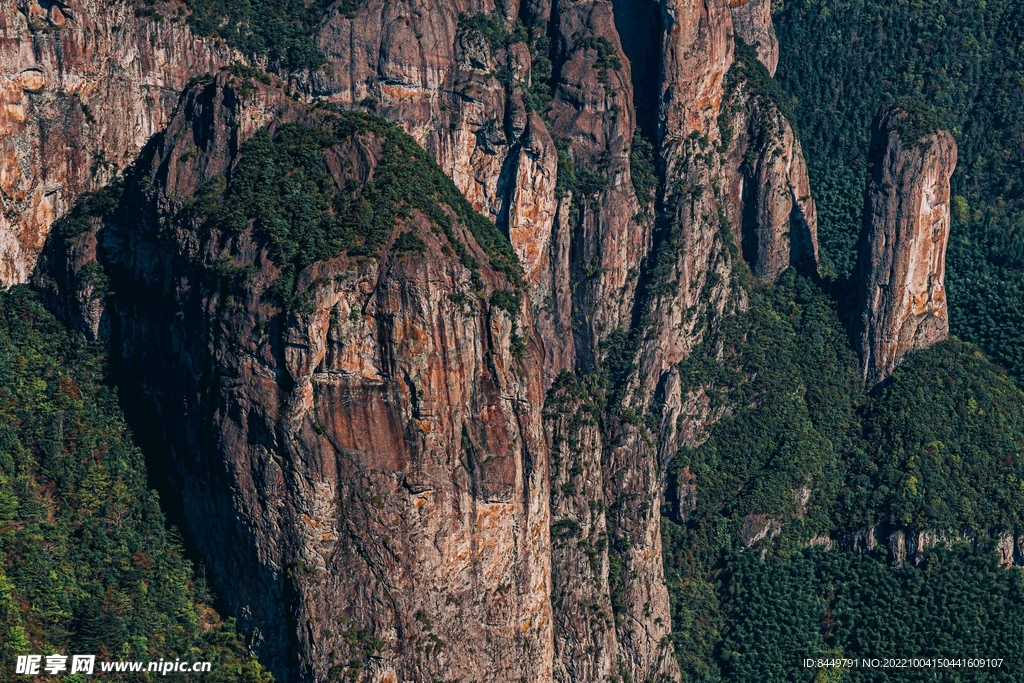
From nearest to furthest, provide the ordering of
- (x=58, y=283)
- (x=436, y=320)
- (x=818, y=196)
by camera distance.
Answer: (x=436, y=320) < (x=58, y=283) < (x=818, y=196)

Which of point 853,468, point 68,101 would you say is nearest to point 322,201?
point 68,101

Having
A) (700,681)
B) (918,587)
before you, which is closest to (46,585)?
(700,681)

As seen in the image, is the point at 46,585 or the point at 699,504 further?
the point at 699,504

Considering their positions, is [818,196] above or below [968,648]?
above

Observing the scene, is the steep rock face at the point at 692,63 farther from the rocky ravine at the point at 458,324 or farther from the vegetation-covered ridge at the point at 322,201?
the vegetation-covered ridge at the point at 322,201

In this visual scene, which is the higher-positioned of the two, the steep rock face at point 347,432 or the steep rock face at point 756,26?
the steep rock face at point 756,26

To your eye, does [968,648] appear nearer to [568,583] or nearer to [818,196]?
[568,583]

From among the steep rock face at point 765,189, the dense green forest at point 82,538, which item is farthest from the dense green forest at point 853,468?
the dense green forest at point 82,538
